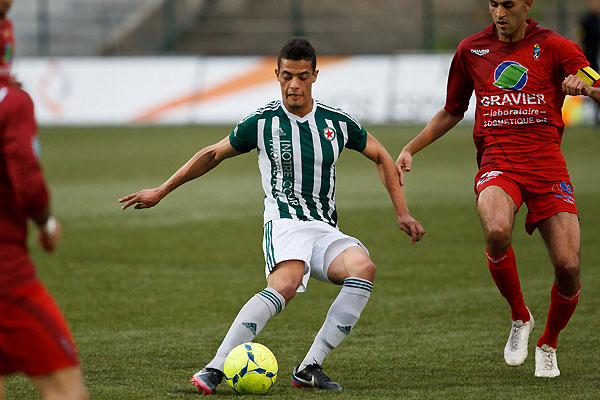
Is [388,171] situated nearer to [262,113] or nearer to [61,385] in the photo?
[262,113]

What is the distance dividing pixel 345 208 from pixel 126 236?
10.1 ft

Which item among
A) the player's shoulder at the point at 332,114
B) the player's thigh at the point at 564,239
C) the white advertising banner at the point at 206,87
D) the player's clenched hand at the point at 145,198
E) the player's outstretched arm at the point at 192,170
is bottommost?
the white advertising banner at the point at 206,87

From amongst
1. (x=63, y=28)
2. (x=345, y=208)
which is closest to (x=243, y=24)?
(x=63, y=28)

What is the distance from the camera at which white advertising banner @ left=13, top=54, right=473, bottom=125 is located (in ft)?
77.8

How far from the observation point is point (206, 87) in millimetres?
25438

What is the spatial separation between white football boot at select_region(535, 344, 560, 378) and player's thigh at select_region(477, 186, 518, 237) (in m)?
0.70

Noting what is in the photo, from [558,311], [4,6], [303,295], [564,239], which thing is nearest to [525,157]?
[564,239]

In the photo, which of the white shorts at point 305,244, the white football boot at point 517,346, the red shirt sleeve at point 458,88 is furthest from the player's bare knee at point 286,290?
the red shirt sleeve at point 458,88

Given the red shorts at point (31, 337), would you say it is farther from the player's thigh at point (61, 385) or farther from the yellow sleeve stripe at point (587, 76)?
the yellow sleeve stripe at point (587, 76)

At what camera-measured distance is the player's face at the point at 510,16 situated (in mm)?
5539

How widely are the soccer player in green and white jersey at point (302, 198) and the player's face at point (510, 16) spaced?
1011 millimetres

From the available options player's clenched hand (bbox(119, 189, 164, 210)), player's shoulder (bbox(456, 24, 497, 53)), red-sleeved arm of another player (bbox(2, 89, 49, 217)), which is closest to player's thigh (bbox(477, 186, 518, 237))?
player's shoulder (bbox(456, 24, 497, 53))

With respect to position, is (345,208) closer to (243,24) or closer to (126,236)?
(126,236)

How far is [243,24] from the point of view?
3338 cm
